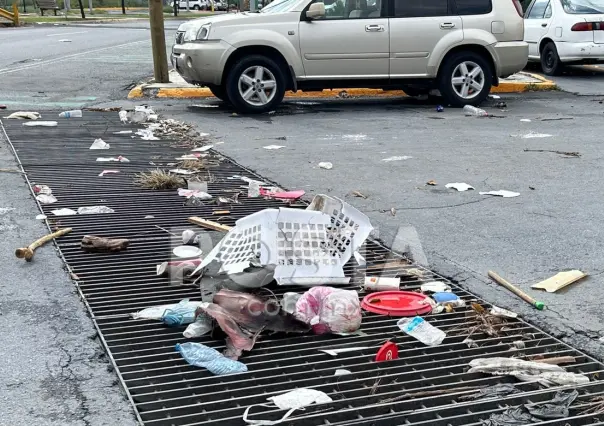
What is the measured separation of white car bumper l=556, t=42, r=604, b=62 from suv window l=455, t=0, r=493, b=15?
170 inches

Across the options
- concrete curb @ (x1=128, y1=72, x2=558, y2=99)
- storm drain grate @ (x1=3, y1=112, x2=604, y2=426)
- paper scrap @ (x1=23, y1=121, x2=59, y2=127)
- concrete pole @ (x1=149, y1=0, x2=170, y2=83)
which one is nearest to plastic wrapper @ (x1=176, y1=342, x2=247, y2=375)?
storm drain grate @ (x1=3, y1=112, x2=604, y2=426)

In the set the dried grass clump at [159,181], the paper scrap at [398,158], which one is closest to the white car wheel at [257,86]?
the paper scrap at [398,158]

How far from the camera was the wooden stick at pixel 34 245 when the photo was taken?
193 inches

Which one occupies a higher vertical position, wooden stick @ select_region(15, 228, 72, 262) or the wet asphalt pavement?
wooden stick @ select_region(15, 228, 72, 262)

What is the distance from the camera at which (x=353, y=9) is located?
11727 mm

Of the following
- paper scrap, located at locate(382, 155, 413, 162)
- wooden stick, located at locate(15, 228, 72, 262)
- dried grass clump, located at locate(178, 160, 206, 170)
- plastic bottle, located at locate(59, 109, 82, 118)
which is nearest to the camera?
wooden stick, located at locate(15, 228, 72, 262)

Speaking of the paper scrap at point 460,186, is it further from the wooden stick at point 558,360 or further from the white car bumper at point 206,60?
the white car bumper at point 206,60

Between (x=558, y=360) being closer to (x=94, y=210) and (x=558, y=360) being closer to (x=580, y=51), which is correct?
(x=94, y=210)

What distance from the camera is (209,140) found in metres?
9.38

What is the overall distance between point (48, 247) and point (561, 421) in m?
3.32

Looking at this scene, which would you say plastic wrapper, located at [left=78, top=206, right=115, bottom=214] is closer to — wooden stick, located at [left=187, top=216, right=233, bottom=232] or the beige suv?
wooden stick, located at [left=187, top=216, right=233, bottom=232]

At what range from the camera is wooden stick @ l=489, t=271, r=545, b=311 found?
4.26 meters

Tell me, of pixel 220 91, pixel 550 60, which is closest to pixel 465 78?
pixel 220 91

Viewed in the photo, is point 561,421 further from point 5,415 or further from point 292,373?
point 5,415
